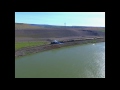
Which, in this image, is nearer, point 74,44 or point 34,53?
point 34,53

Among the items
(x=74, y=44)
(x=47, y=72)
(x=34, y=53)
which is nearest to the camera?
(x=47, y=72)
